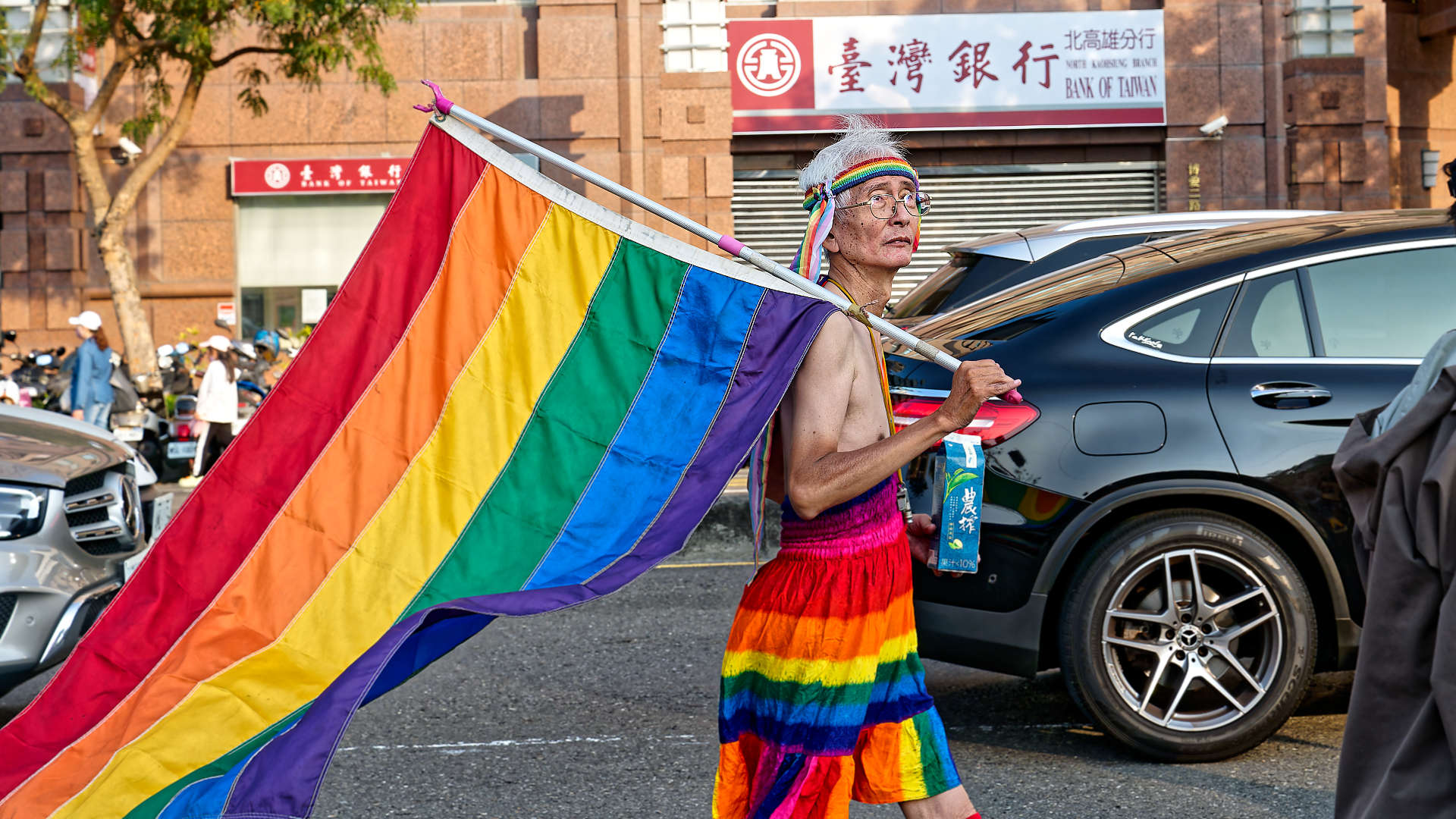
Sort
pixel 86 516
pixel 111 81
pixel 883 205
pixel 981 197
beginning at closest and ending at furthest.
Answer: pixel 883 205 → pixel 86 516 → pixel 111 81 → pixel 981 197

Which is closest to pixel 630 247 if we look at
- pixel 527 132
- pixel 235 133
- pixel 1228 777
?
pixel 1228 777

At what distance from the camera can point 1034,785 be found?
4.72m

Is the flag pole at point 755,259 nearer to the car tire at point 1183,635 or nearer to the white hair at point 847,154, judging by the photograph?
the white hair at point 847,154

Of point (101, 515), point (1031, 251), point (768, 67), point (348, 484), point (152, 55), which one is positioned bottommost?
point (101, 515)

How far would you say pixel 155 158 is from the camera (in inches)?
693

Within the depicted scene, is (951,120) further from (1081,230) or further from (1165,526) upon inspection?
(1165,526)

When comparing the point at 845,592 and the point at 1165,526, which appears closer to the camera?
the point at 845,592

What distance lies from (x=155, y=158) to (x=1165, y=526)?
1553 centimetres

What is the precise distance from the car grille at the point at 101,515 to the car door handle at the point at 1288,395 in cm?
432

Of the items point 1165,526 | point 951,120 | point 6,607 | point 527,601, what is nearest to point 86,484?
point 6,607

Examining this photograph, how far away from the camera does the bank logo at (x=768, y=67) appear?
20750 millimetres

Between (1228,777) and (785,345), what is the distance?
252 centimetres

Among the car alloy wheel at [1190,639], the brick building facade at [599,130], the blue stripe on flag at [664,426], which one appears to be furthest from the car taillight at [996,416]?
the brick building facade at [599,130]

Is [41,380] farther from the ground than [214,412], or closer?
farther from the ground
